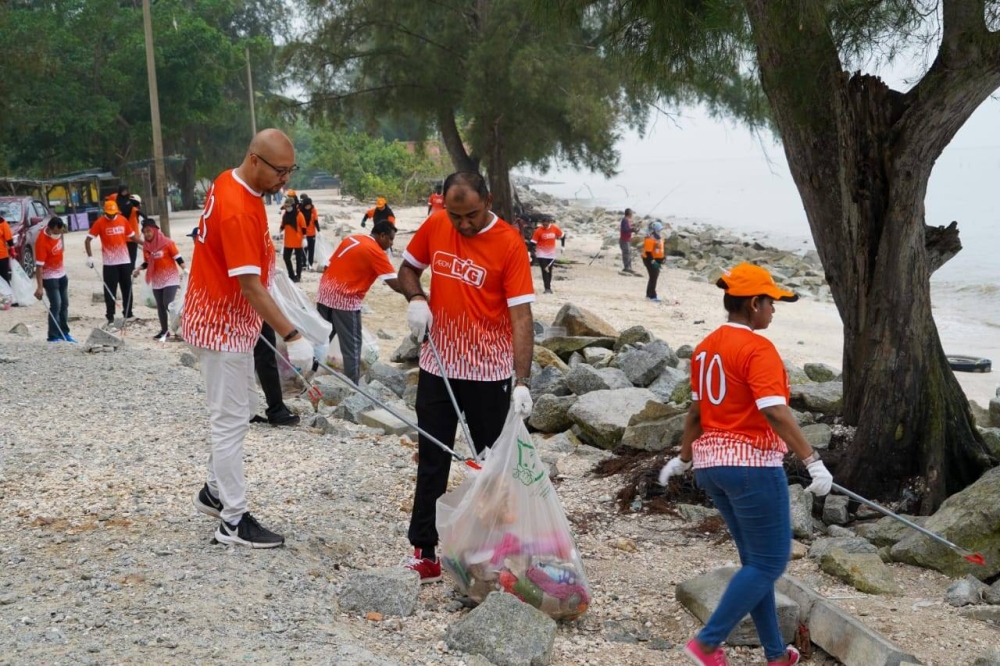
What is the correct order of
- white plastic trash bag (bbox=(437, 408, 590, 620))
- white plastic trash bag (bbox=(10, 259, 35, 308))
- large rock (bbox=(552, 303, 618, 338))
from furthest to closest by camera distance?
white plastic trash bag (bbox=(10, 259, 35, 308))
large rock (bbox=(552, 303, 618, 338))
white plastic trash bag (bbox=(437, 408, 590, 620))

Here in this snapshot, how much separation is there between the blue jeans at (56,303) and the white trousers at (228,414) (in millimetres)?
7796

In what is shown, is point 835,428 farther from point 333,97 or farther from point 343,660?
point 333,97

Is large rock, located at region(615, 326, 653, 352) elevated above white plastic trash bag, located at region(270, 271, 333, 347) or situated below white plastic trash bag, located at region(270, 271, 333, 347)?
below

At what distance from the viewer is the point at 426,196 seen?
51.9 metres

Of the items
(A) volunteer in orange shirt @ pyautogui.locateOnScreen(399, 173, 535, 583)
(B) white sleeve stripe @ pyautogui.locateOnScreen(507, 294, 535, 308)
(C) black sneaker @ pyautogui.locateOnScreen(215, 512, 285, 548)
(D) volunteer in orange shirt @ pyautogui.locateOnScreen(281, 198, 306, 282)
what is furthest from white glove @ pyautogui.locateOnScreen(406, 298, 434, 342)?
(D) volunteer in orange shirt @ pyautogui.locateOnScreen(281, 198, 306, 282)

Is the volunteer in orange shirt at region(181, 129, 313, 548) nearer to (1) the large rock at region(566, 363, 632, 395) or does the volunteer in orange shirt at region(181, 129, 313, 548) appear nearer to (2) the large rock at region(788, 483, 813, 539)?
(2) the large rock at region(788, 483, 813, 539)

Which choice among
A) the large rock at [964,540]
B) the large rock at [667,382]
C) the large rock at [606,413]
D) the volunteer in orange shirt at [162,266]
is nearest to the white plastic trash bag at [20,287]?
the volunteer in orange shirt at [162,266]

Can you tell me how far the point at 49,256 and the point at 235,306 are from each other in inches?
316

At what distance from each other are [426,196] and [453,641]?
160 feet

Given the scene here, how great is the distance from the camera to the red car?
17.2m

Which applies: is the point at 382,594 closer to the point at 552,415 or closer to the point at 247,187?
the point at 247,187

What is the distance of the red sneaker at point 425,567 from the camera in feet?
14.9

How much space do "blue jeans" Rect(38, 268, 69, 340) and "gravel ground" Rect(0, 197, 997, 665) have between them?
4.14 m

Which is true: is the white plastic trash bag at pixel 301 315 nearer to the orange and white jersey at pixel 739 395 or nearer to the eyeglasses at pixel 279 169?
the eyeglasses at pixel 279 169
